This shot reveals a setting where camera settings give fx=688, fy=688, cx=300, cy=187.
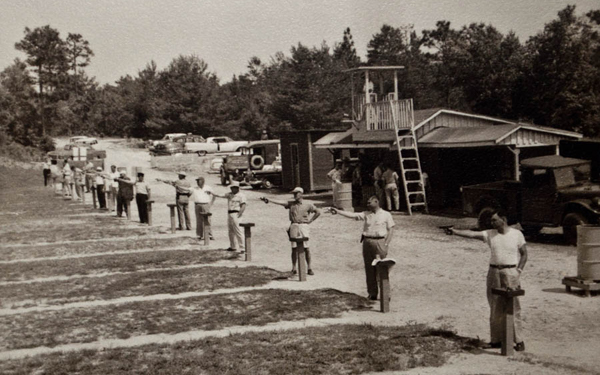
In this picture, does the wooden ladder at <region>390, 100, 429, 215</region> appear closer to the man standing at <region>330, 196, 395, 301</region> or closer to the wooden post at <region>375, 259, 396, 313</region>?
the man standing at <region>330, 196, 395, 301</region>

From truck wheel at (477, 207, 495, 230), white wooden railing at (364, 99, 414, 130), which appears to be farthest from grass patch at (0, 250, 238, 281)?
white wooden railing at (364, 99, 414, 130)

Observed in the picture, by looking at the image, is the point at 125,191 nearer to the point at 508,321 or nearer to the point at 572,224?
the point at 572,224

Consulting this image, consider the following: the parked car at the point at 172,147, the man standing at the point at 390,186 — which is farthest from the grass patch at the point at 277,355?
the parked car at the point at 172,147

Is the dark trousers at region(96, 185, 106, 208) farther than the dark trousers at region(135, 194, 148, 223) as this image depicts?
Yes

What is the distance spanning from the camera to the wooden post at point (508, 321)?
26.9ft

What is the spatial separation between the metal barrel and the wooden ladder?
12814mm

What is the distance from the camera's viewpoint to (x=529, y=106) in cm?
4497

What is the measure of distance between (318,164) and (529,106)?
17436mm

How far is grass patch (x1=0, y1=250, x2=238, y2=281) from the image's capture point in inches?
590

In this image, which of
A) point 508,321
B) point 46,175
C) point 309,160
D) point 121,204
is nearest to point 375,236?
point 508,321

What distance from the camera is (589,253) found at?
11719 millimetres

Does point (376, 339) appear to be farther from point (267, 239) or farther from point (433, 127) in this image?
point (433, 127)

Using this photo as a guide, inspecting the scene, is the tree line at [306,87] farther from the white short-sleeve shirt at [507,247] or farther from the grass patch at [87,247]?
the white short-sleeve shirt at [507,247]

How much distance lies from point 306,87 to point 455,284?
2140 inches
